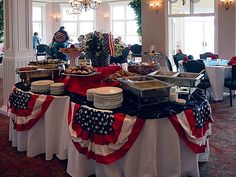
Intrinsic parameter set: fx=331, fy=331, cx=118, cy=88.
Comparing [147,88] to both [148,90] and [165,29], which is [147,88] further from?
[165,29]

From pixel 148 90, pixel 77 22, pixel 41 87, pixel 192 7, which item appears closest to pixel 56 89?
pixel 41 87

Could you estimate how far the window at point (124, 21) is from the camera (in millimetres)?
15867

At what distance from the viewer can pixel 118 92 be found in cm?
301

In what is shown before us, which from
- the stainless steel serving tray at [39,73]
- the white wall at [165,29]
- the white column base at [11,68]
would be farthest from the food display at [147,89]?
the white wall at [165,29]

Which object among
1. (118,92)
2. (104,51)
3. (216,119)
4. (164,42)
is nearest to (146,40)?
(164,42)

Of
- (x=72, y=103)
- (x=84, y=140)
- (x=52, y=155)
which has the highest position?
(x=72, y=103)

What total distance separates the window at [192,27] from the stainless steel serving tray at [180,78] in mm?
7171

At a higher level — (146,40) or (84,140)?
(146,40)

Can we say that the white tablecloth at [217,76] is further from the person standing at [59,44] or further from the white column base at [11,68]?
the person standing at [59,44]

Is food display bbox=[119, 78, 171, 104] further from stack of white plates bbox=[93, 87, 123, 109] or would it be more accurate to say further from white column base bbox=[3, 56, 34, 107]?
white column base bbox=[3, 56, 34, 107]

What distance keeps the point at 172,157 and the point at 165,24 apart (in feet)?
28.1

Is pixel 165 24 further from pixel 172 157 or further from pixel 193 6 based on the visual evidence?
pixel 172 157

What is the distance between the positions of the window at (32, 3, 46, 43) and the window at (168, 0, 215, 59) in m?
7.51

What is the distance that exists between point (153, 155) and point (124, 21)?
542 inches
